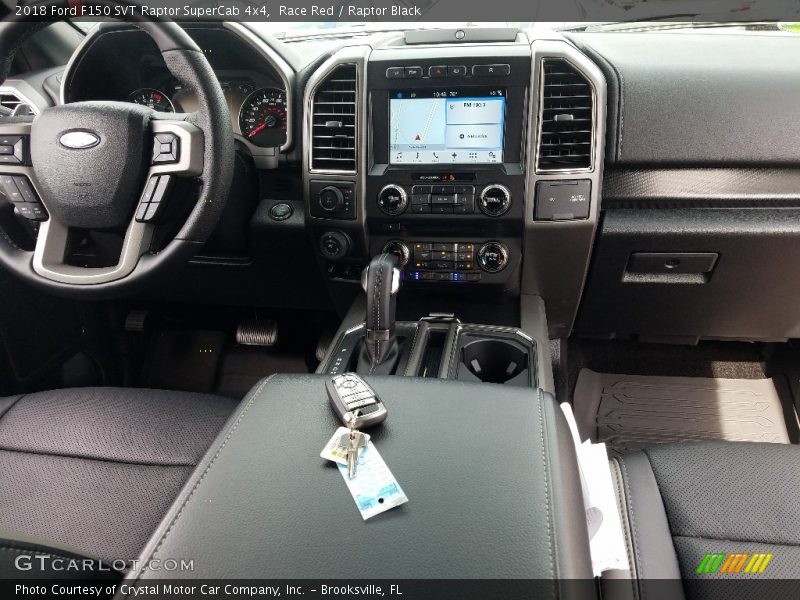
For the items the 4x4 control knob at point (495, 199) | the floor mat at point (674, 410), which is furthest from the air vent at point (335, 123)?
the floor mat at point (674, 410)

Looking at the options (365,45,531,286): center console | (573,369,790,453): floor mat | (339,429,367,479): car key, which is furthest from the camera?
(573,369,790,453): floor mat

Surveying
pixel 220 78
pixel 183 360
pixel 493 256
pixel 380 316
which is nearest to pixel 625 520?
pixel 380 316

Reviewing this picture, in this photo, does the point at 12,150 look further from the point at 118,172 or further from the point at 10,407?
the point at 10,407

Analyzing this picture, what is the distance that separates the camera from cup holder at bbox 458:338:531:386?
1288mm

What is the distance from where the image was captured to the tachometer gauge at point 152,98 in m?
1.65

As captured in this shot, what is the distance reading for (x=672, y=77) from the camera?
143 centimetres

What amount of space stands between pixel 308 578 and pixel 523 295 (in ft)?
3.93

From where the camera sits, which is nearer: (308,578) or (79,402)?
(308,578)

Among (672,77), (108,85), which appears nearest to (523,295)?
(672,77)

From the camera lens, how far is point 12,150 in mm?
1158

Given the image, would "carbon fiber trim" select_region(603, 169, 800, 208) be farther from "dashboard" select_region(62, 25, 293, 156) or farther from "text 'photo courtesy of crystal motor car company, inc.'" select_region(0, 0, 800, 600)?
"dashboard" select_region(62, 25, 293, 156)

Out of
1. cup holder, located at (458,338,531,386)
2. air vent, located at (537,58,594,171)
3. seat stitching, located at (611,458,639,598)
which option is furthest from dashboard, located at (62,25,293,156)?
seat stitching, located at (611,458,639,598)

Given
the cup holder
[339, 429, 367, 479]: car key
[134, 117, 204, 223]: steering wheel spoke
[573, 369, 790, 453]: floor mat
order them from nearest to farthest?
[339, 429, 367, 479]: car key < [134, 117, 204, 223]: steering wheel spoke < the cup holder < [573, 369, 790, 453]: floor mat

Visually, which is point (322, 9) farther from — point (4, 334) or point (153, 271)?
point (4, 334)
